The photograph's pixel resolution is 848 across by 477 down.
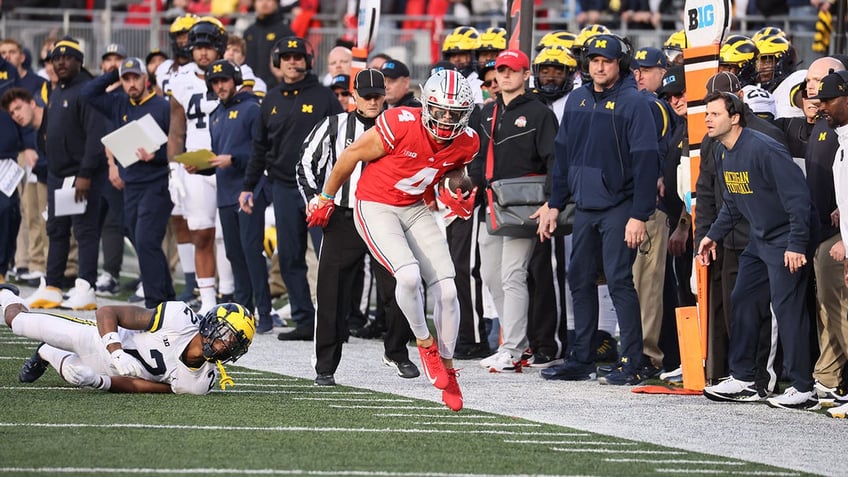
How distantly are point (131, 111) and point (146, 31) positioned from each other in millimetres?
6283

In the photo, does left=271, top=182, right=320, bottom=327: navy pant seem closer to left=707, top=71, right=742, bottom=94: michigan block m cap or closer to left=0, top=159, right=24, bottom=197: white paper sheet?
left=0, top=159, right=24, bottom=197: white paper sheet

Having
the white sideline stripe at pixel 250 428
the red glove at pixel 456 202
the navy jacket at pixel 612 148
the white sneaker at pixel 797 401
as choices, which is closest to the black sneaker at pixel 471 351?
the navy jacket at pixel 612 148

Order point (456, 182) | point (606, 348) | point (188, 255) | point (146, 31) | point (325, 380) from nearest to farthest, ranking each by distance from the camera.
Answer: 1. point (456, 182)
2. point (325, 380)
3. point (606, 348)
4. point (188, 255)
5. point (146, 31)

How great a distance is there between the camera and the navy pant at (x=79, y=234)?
45.1ft

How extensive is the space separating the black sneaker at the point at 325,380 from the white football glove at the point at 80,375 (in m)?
1.47

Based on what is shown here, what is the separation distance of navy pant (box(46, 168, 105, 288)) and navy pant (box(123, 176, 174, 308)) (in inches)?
29.6

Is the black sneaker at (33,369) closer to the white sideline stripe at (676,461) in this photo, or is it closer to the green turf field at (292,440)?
the green turf field at (292,440)

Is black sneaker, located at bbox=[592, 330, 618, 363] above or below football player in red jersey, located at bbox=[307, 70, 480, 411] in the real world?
below

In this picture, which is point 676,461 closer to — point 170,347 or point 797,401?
point 797,401

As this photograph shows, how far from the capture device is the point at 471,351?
11.5 meters

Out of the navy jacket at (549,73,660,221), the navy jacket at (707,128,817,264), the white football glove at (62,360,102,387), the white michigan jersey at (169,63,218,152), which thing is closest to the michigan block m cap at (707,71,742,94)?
the navy jacket at (707,128,817,264)

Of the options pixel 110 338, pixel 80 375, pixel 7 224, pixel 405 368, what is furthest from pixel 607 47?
pixel 7 224

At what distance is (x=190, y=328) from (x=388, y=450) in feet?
7.01

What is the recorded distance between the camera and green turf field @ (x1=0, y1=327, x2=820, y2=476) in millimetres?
6629
